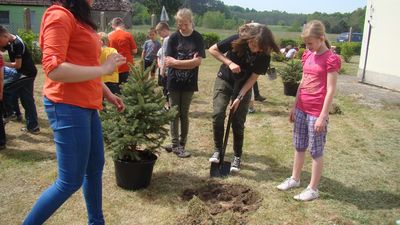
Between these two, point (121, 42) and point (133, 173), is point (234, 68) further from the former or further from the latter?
point (121, 42)

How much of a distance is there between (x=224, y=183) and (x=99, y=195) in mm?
1819

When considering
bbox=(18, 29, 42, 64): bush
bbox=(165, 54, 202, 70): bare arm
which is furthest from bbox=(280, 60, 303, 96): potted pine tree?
bbox=(18, 29, 42, 64): bush

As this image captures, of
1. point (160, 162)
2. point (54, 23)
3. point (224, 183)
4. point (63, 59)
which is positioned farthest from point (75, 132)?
point (160, 162)

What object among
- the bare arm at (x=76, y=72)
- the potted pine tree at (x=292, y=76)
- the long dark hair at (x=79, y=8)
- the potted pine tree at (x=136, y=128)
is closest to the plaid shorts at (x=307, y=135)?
the potted pine tree at (x=136, y=128)

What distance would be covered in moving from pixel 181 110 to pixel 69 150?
9.42 ft

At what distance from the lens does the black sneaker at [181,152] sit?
5391 mm

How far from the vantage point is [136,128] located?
13.5 feet

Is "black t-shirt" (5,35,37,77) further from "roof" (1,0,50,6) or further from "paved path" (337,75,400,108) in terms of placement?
"roof" (1,0,50,6)

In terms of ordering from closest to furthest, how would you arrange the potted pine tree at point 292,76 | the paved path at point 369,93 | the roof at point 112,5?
the paved path at point 369,93 → the potted pine tree at point 292,76 → the roof at point 112,5

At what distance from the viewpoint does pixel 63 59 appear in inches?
90.4

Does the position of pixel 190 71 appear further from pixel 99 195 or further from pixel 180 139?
pixel 99 195

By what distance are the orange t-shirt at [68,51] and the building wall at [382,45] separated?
1067cm

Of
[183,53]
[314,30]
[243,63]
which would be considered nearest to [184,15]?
[183,53]

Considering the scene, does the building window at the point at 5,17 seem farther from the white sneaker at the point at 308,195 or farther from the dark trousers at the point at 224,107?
the white sneaker at the point at 308,195
